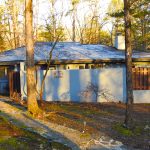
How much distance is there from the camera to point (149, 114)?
58.8 feet

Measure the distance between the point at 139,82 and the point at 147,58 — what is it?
8.97ft

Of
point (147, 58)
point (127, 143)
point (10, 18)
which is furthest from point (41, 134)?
point (10, 18)

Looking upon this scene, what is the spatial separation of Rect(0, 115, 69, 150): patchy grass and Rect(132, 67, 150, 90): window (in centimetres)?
1275

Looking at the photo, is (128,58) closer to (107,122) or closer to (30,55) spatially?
(107,122)

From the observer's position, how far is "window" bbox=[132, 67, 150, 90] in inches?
920

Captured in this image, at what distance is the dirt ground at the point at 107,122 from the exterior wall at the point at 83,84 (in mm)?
2458

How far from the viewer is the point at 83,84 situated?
23.0 metres

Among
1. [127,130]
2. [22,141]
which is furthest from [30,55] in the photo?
[22,141]

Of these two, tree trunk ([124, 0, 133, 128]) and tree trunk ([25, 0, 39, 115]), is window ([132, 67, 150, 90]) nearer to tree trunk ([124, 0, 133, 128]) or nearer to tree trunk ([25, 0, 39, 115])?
tree trunk ([25, 0, 39, 115])

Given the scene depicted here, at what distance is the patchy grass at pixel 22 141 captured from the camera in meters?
9.54

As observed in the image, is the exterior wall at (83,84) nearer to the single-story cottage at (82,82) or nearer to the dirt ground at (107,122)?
the single-story cottage at (82,82)

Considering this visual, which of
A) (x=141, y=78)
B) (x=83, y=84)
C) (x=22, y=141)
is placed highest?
(x=141, y=78)

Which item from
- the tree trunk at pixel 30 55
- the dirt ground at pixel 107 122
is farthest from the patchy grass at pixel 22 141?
the tree trunk at pixel 30 55

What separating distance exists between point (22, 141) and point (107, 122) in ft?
18.0
